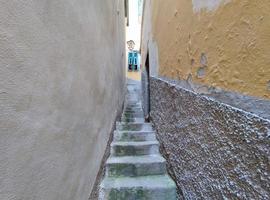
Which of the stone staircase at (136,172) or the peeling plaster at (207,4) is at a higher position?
the peeling plaster at (207,4)

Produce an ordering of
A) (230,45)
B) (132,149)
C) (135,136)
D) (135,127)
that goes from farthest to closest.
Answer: (135,127) → (135,136) → (132,149) → (230,45)

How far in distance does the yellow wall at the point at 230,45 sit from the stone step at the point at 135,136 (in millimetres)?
1111

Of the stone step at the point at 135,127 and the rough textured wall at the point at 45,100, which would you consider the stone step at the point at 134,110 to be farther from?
the rough textured wall at the point at 45,100

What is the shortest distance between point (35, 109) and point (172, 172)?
3.97 ft

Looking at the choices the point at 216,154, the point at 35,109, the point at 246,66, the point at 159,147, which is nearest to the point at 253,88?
the point at 246,66

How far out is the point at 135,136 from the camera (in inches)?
91.2

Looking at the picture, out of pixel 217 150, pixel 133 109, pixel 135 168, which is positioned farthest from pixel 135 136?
pixel 133 109

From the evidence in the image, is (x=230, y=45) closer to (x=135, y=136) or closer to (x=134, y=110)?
(x=135, y=136)

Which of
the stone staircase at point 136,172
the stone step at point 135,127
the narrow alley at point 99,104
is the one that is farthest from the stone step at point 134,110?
the narrow alley at point 99,104

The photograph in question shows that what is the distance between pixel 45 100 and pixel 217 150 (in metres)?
0.72

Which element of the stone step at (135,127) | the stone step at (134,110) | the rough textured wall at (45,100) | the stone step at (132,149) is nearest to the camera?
the rough textured wall at (45,100)

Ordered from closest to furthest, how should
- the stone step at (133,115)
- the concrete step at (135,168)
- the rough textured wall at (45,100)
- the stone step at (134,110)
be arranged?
1. the rough textured wall at (45,100)
2. the concrete step at (135,168)
3. the stone step at (133,115)
4. the stone step at (134,110)

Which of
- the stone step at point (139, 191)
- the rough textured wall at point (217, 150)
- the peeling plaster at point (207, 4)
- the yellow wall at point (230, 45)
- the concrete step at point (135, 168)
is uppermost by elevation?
the peeling plaster at point (207, 4)

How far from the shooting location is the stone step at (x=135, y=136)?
2287 millimetres
